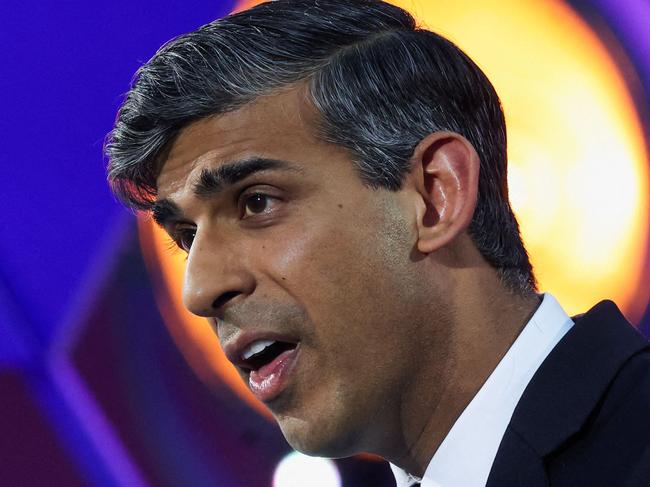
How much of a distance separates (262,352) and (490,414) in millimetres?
317

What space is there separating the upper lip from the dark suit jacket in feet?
1.03

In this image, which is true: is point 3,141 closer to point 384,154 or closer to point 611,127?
point 384,154

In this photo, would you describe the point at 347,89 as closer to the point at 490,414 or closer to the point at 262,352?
the point at 262,352

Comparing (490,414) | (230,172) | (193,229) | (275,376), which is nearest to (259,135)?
(230,172)

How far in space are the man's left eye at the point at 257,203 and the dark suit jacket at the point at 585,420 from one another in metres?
0.42

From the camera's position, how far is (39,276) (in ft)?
5.96

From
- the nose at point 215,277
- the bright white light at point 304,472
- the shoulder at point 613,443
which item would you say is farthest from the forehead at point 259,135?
the bright white light at point 304,472

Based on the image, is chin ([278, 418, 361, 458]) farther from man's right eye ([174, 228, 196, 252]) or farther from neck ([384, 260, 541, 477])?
man's right eye ([174, 228, 196, 252])

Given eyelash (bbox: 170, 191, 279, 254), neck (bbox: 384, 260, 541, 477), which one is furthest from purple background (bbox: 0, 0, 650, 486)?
neck (bbox: 384, 260, 541, 477)

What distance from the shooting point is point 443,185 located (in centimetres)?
143

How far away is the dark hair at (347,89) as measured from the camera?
1.42 metres

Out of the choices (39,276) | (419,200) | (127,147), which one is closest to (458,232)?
(419,200)

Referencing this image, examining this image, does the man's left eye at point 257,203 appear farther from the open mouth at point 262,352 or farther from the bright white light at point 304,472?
the bright white light at point 304,472

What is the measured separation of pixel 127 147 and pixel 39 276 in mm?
420
